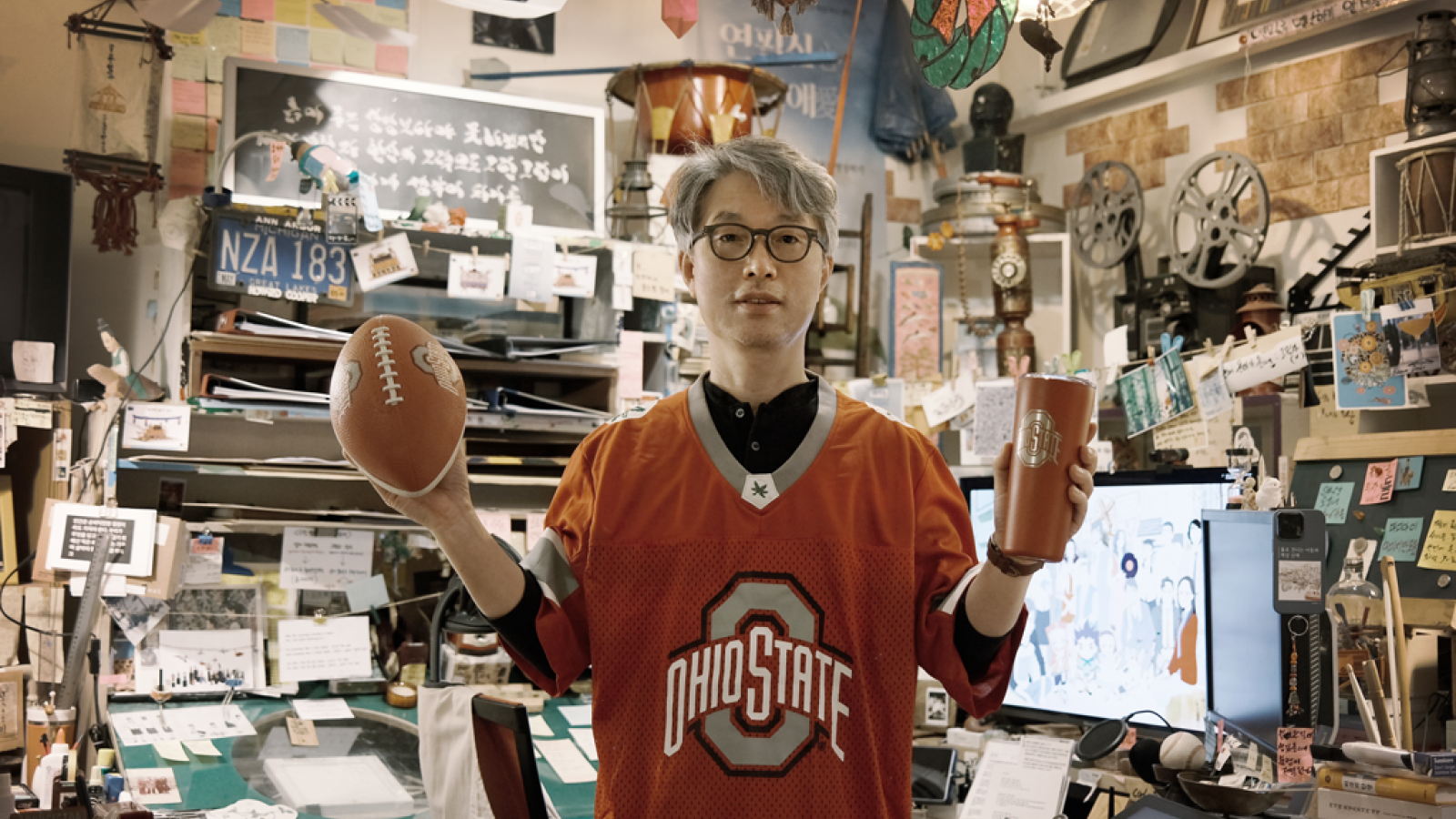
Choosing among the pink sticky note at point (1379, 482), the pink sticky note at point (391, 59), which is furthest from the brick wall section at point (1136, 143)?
the pink sticky note at point (391, 59)

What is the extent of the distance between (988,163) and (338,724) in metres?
3.25

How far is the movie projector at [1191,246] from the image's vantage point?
12.9 feet

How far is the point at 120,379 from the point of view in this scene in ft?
9.11

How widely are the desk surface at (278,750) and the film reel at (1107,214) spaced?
269 centimetres

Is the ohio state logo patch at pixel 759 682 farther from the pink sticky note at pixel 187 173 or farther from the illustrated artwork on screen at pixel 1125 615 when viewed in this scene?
the pink sticky note at pixel 187 173

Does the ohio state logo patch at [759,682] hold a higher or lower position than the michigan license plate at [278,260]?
lower

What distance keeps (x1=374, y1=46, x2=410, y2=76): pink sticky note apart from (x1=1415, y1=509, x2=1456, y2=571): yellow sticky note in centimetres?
328

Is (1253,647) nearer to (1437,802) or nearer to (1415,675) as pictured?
(1437,802)

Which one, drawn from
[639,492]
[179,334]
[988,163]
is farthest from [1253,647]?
[988,163]

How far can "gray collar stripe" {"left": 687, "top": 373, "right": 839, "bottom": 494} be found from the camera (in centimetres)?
136

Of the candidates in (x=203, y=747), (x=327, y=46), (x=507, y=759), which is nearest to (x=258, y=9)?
(x=327, y=46)

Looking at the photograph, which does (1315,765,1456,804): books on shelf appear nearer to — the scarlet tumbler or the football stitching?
the scarlet tumbler

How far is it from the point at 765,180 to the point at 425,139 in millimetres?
2218

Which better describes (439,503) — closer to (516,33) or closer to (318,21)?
(318,21)
